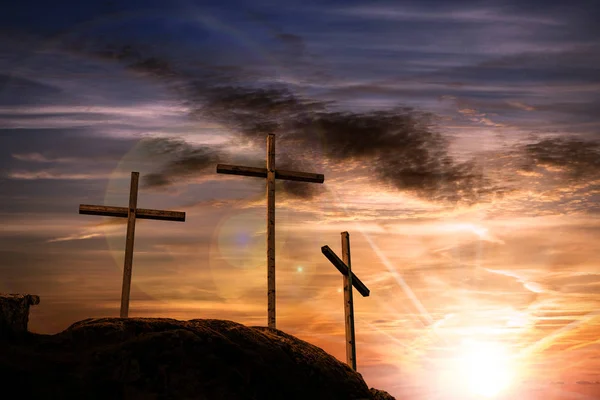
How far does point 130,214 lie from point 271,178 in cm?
498

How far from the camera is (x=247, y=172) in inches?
695

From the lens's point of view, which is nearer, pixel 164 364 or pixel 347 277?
pixel 164 364

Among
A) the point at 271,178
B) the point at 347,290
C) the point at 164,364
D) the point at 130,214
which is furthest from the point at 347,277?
the point at 164,364

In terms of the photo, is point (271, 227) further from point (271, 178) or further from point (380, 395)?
point (380, 395)

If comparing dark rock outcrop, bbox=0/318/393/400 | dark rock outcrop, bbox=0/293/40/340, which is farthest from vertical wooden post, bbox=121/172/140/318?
dark rock outcrop, bbox=0/293/40/340

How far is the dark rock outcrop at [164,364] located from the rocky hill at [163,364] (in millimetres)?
12

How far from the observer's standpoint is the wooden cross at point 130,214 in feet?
61.9

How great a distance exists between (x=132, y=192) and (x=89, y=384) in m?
12.3

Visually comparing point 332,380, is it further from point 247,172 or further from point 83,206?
point 83,206

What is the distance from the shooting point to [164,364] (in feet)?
27.9

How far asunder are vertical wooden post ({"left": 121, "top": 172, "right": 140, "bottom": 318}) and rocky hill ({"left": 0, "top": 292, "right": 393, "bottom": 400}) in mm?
8691

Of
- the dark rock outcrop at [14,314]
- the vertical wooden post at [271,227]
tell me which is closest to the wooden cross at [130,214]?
the vertical wooden post at [271,227]

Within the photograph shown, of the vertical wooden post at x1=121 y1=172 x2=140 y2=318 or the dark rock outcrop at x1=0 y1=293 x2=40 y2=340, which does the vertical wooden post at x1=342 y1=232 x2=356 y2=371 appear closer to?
the vertical wooden post at x1=121 y1=172 x2=140 y2=318

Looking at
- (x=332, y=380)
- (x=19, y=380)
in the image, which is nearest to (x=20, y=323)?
(x=19, y=380)
